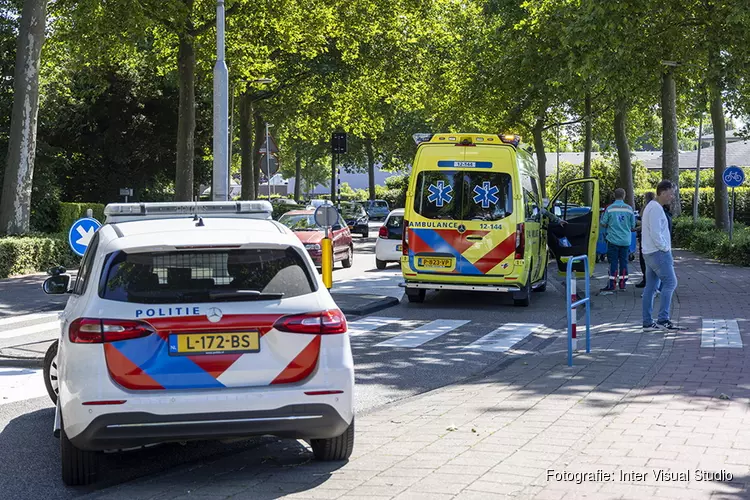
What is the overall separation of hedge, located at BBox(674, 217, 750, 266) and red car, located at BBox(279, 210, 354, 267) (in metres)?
9.68

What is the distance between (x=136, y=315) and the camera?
5328 millimetres

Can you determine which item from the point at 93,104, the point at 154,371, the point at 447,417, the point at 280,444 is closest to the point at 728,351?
the point at 447,417

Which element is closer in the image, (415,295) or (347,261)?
(415,295)

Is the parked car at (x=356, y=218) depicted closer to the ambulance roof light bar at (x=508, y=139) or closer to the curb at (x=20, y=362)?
the ambulance roof light bar at (x=508, y=139)

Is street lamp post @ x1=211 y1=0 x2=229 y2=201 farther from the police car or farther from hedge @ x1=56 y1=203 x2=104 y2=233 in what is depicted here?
the police car

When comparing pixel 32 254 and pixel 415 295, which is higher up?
pixel 32 254

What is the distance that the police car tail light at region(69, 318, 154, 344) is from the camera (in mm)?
5293

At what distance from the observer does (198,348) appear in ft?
17.7

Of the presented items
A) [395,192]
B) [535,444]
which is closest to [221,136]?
[535,444]

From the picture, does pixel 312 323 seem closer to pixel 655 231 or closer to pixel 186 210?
pixel 186 210

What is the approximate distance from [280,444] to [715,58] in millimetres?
20217

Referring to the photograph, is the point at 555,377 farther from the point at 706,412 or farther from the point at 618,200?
the point at 618,200

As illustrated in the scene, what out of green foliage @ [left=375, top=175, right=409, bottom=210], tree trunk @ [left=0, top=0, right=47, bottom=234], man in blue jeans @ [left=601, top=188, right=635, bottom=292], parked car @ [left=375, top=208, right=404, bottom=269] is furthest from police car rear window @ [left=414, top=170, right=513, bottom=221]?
green foliage @ [left=375, top=175, right=409, bottom=210]

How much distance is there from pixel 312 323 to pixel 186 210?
176cm
